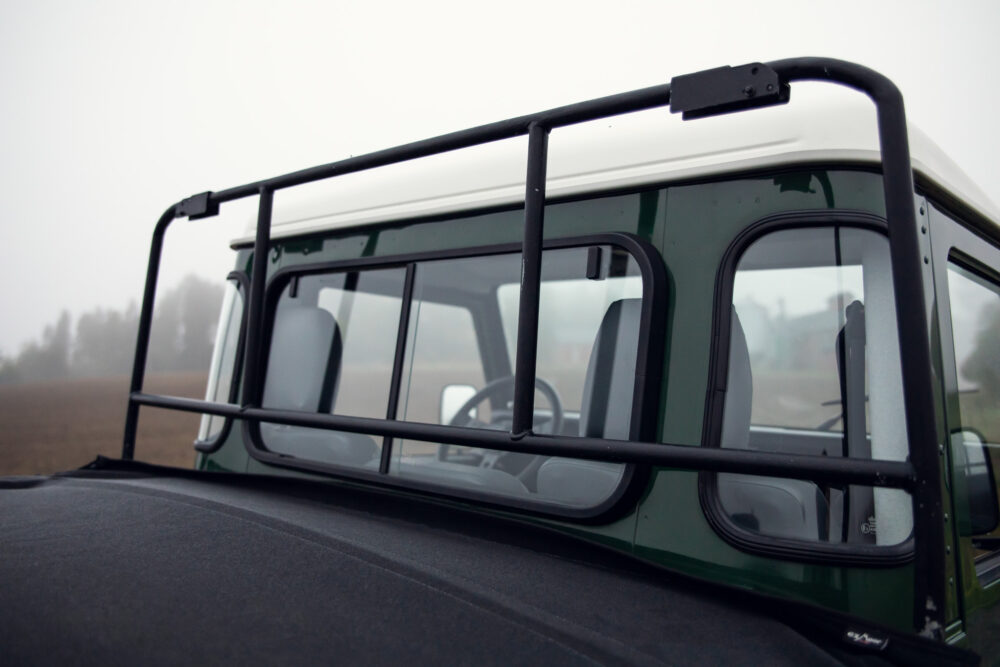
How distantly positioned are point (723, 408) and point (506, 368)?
269 centimetres

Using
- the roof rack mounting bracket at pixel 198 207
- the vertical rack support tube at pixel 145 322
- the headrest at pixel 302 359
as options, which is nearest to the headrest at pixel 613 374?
the headrest at pixel 302 359

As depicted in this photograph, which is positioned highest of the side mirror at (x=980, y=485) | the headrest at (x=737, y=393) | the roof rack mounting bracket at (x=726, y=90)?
the roof rack mounting bracket at (x=726, y=90)

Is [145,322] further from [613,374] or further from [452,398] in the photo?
[452,398]

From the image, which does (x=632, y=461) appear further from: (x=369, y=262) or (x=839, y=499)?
(x=369, y=262)

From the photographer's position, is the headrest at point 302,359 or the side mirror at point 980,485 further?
the headrest at point 302,359

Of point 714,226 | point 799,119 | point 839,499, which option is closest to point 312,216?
point 714,226

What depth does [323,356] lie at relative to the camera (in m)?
2.86

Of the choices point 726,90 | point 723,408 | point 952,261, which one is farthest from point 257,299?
point 952,261

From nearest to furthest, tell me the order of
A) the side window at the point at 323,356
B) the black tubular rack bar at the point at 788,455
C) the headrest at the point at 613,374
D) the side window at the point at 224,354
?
the black tubular rack bar at the point at 788,455
the headrest at the point at 613,374
the side window at the point at 323,356
the side window at the point at 224,354

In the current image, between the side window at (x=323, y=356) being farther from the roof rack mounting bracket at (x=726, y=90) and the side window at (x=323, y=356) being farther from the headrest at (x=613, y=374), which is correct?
the roof rack mounting bracket at (x=726, y=90)

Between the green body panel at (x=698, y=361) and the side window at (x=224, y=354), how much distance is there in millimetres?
1607

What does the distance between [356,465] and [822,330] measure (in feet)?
5.06

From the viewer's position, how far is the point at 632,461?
1364 mm

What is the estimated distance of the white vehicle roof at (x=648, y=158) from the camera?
5.54 ft
